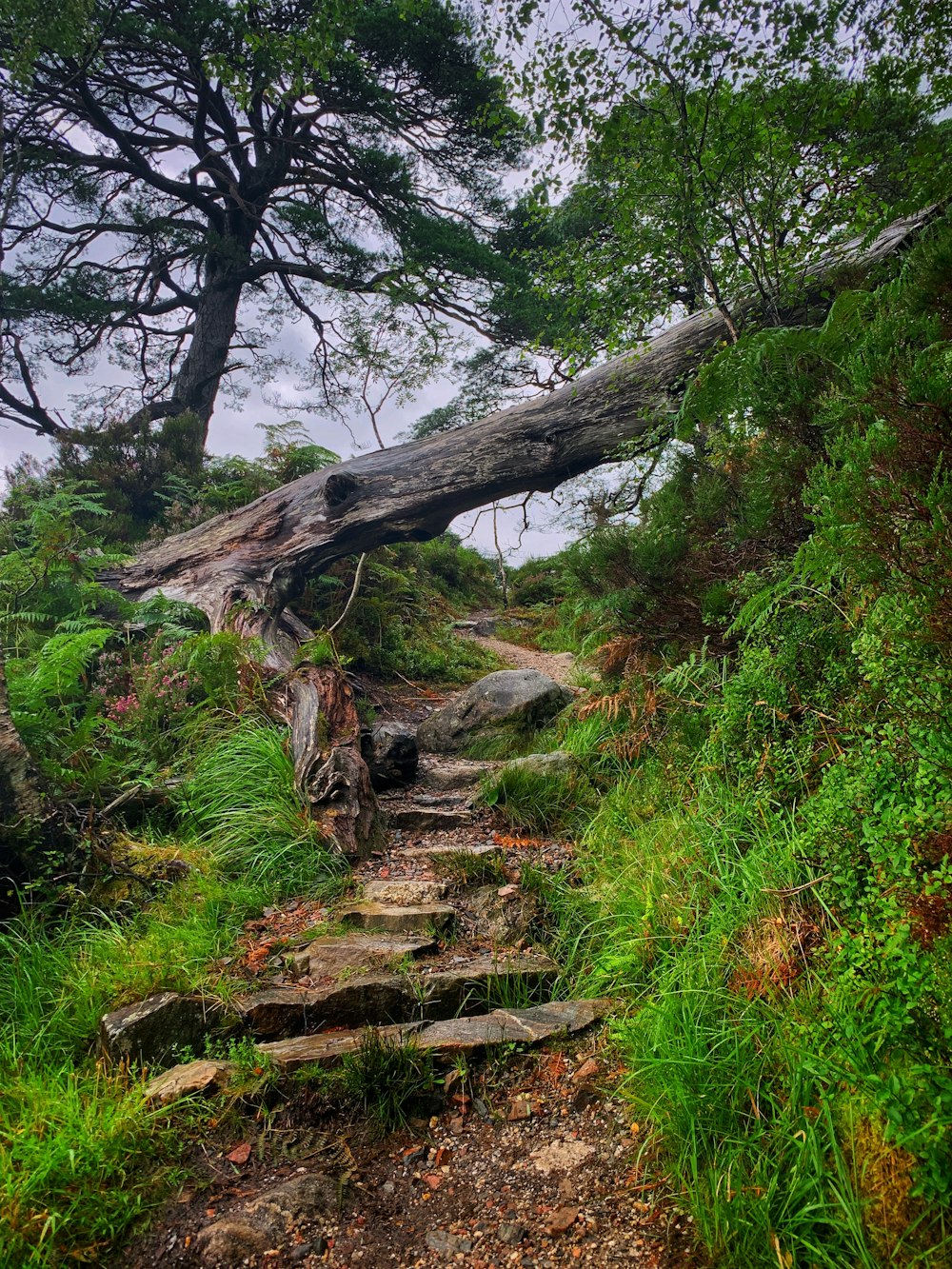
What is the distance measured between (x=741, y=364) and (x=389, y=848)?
3.72m


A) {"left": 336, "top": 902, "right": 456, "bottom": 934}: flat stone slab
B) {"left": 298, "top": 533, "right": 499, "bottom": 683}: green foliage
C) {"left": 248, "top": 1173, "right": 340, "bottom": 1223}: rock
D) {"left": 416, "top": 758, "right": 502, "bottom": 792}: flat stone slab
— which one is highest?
{"left": 298, "top": 533, "right": 499, "bottom": 683}: green foliage

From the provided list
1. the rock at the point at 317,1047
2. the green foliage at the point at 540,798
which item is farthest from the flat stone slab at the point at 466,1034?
the green foliage at the point at 540,798

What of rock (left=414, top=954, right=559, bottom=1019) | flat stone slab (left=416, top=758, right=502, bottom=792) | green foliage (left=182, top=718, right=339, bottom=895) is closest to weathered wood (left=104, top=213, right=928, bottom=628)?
green foliage (left=182, top=718, right=339, bottom=895)

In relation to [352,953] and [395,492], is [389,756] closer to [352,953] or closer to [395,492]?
[352,953]

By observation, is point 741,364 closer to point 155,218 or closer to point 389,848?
point 389,848

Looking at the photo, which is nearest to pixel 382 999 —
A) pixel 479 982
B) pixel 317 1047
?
pixel 317 1047

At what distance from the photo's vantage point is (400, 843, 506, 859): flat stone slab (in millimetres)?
3793

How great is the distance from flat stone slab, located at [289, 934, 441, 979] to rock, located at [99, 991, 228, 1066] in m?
0.42

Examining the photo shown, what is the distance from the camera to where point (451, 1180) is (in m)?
2.00

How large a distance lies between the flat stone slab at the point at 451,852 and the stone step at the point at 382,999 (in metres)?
0.92

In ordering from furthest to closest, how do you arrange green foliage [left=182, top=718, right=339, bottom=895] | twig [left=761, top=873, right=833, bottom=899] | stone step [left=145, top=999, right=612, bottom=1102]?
1. green foliage [left=182, top=718, right=339, bottom=895]
2. stone step [left=145, top=999, right=612, bottom=1102]
3. twig [left=761, top=873, right=833, bottom=899]

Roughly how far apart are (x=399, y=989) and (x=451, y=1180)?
0.73 m

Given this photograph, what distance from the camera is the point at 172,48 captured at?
9859 millimetres

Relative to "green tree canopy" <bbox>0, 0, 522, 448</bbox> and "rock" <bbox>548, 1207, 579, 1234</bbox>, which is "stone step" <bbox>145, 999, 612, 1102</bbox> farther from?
"green tree canopy" <bbox>0, 0, 522, 448</bbox>
